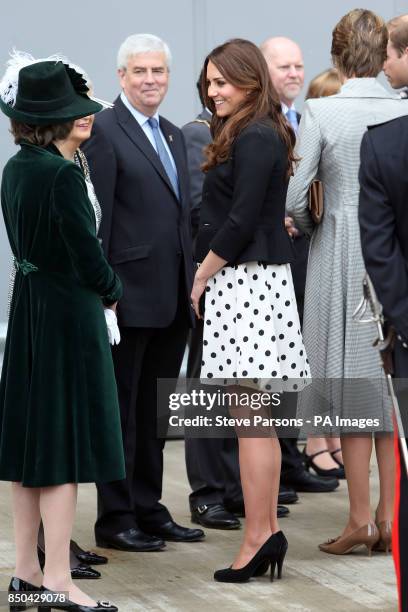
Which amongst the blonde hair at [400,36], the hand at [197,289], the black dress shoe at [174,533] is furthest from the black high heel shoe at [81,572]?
the blonde hair at [400,36]

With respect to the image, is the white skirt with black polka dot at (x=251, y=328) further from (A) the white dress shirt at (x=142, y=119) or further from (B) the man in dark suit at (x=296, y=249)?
(B) the man in dark suit at (x=296, y=249)

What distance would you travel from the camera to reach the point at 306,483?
237 inches

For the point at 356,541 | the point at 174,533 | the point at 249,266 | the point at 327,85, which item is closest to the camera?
the point at 249,266

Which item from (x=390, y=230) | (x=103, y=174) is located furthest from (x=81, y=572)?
(x=390, y=230)

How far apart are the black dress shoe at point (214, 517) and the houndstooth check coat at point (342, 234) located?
2.29ft

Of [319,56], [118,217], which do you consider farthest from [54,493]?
[319,56]

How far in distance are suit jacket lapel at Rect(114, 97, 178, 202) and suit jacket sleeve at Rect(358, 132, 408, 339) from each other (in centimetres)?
162

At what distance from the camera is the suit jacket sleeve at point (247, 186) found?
4.34 metres

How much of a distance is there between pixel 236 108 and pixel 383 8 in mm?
3456

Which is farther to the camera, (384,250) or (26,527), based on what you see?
(26,527)

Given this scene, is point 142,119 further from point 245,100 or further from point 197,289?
point 197,289

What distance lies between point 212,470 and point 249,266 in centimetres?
133

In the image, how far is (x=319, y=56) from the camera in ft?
24.8

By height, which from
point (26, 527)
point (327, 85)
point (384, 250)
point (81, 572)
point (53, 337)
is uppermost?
point (327, 85)
